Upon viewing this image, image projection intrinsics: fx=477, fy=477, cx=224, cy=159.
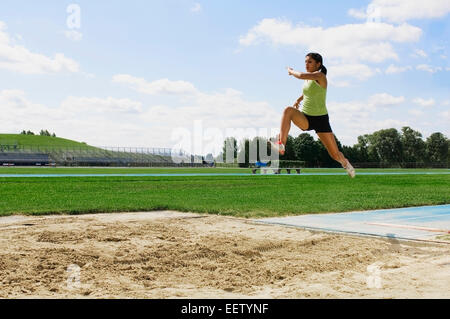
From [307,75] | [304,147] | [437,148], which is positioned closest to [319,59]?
[307,75]

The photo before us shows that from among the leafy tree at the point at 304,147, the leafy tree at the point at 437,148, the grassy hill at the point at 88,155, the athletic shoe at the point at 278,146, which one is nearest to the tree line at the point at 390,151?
the leafy tree at the point at 437,148

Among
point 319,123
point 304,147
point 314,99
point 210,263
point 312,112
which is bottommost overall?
point 210,263

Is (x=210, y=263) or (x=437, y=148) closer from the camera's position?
(x=210, y=263)

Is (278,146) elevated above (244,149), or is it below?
below

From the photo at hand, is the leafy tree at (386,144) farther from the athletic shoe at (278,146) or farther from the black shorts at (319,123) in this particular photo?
the black shorts at (319,123)

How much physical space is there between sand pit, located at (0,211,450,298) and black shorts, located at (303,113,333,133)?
184 cm

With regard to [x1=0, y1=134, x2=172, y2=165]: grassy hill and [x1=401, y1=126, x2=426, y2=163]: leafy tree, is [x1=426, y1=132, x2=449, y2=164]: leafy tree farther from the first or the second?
[x1=0, y1=134, x2=172, y2=165]: grassy hill

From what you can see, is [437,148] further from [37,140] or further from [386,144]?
[37,140]

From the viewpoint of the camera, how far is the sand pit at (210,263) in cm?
543

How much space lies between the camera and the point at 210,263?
670 cm

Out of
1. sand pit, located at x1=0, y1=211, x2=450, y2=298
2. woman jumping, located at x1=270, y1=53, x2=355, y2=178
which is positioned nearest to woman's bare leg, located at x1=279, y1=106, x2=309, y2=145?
woman jumping, located at x1=270, y1=53, x2=355, y2=178

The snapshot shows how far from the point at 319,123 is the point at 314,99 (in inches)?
11.2

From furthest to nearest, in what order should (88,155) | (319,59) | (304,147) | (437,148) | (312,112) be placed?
(437,148), (88,155), (304,147), (312,112), (319,59)

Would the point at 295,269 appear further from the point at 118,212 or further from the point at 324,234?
the point at 118,212
